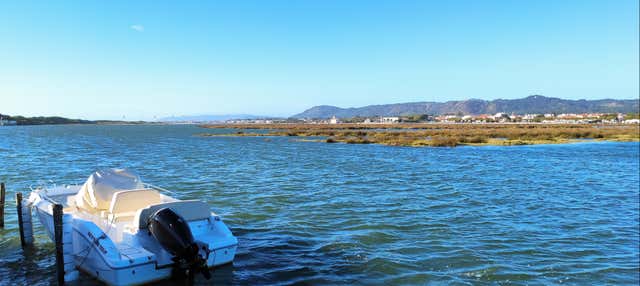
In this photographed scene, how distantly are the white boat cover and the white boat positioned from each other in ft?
0.09

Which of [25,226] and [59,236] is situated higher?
[59,236]

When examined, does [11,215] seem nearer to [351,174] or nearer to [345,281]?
[345,281]

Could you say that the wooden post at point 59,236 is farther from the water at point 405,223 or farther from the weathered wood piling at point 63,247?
the water at point 405,223

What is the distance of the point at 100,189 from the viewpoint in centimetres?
1312

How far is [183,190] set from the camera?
2433 centimetres

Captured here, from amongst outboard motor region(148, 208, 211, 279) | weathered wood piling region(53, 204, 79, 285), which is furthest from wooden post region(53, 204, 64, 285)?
outboard motor region(148, 208, 211, 279)

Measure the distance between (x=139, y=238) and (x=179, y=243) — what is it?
148 centimetres

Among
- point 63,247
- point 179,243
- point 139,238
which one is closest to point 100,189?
point 63,247

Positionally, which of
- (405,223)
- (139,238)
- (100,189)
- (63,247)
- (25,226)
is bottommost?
(405,223)

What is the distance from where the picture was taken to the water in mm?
11828

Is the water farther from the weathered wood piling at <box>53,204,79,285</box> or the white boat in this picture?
the white boat

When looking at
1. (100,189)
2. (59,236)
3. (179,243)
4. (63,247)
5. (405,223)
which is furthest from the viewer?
(405,223)

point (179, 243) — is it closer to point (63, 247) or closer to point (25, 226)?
point (63, 247)

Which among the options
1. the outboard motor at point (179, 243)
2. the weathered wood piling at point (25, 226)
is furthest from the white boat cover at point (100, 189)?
the outboard motor at point (179, 243)
